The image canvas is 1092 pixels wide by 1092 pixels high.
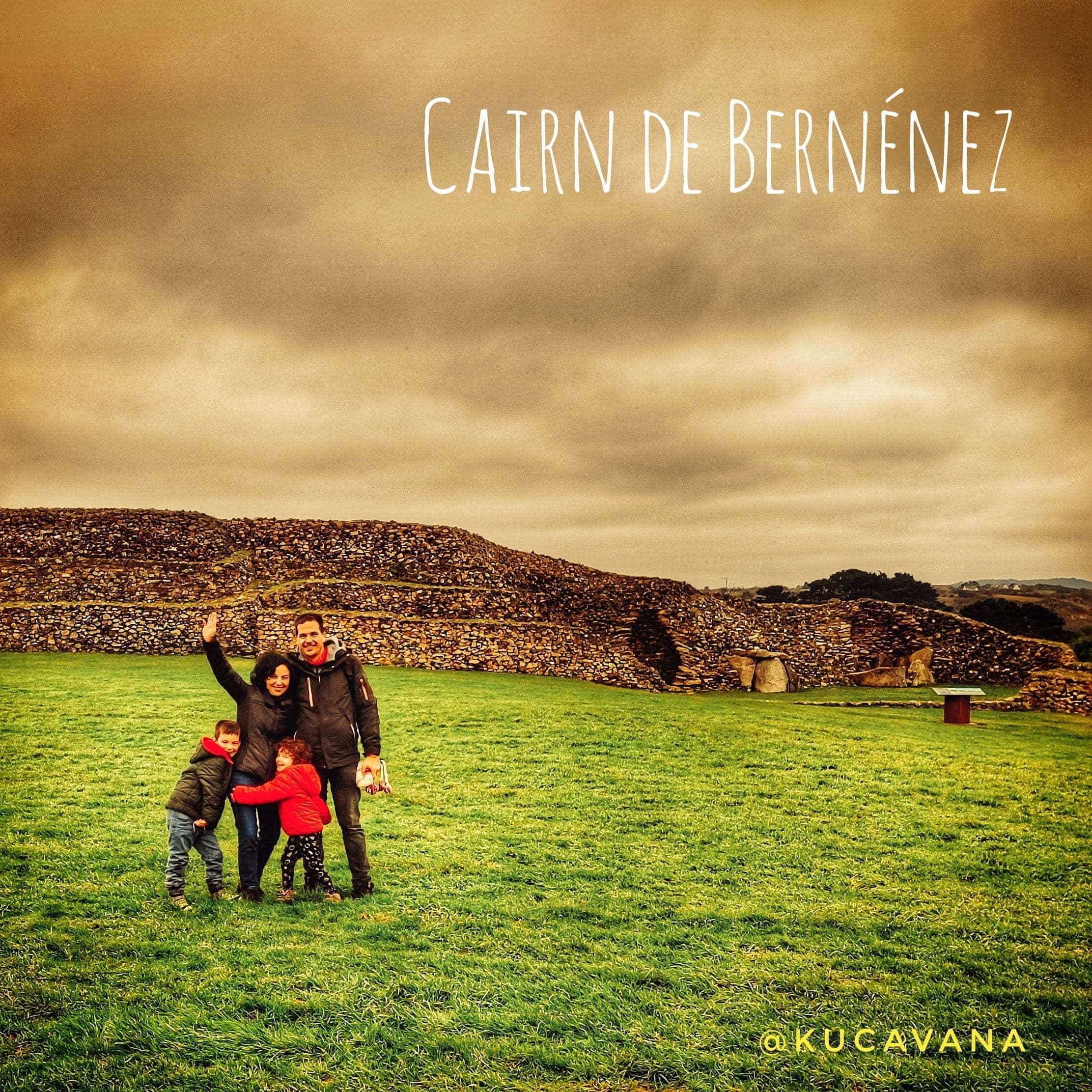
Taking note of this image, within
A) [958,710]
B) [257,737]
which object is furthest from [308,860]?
[958,710]

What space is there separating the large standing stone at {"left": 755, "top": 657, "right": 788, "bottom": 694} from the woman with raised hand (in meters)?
20.2

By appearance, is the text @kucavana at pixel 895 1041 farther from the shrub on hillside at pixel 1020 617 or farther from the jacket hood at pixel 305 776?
the shrub on hillside at pixel 1020 617


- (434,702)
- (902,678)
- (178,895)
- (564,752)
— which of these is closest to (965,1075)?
(178,895)

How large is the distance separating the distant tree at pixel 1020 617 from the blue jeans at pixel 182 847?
32.7 metres

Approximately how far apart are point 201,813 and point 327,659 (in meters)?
1.49

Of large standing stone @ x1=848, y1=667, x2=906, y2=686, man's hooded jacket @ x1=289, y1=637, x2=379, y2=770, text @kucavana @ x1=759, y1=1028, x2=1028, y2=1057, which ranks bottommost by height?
large standing stone @ x1=848, y1=667, x2=906, y2=686

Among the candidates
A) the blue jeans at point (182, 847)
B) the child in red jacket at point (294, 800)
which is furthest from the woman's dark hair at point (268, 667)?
the blue jeans at point (182, 847)

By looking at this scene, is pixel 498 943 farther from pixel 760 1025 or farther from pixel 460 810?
pixel 460 810

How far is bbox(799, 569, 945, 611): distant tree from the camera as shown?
43.6 meters

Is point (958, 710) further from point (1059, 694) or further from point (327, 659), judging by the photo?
point (327, 659)

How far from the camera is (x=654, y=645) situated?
27.4 meters

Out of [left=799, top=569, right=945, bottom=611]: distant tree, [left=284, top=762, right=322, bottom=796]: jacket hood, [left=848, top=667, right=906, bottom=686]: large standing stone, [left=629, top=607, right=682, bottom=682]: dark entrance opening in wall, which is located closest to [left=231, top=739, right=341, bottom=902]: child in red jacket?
[left=284, top=762, right=322, bottom=796]: jacket hood

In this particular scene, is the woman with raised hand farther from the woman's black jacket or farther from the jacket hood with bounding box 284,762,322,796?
the jacket hood with bounding box 284,762,322,796

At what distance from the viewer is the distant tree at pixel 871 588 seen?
43562 millimetres
